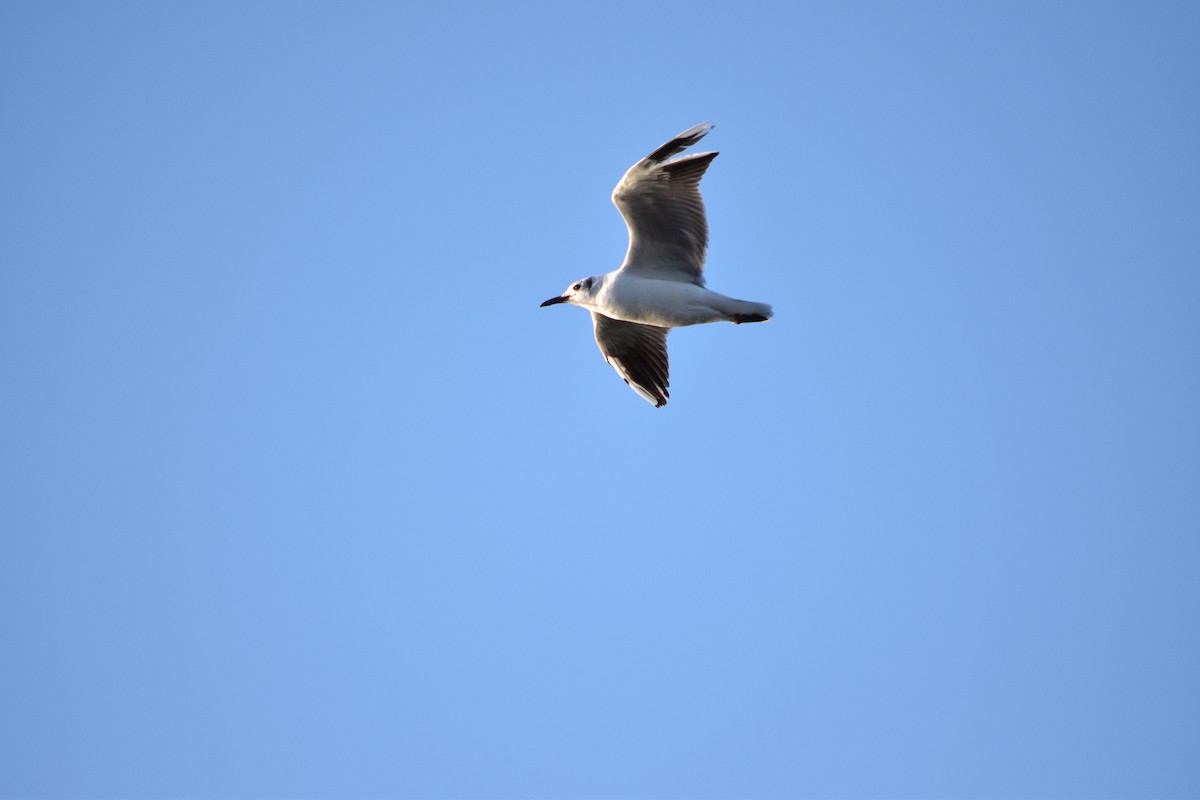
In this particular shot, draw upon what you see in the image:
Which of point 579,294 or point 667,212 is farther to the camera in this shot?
point 579,294

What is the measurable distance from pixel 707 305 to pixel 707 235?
2.30 ft

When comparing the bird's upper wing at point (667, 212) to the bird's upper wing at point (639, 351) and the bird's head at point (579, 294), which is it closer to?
the bird's head at point (579, 294)

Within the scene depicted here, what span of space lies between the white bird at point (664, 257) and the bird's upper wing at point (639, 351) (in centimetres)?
48

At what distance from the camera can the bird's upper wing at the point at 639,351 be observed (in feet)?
45.0

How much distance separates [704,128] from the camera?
11.3 m

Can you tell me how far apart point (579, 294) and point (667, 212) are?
4.99 feet

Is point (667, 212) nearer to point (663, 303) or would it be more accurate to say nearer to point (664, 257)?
point (664, 257)

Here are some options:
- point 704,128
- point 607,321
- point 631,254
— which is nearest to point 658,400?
point 607,321

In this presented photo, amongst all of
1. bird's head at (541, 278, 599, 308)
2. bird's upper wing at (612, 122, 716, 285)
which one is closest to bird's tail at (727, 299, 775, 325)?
bird's upper wing at (612, 122, 716, 285)

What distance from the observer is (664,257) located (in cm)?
1245

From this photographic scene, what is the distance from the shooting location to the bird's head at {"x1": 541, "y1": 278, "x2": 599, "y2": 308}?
12934 mm

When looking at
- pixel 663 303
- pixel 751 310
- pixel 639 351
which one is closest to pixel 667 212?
pixel 663 303

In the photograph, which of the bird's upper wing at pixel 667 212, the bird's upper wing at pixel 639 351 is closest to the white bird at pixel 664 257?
the bird's upper wing at pixel 667 212

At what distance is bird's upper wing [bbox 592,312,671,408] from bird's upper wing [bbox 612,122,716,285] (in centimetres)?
127
